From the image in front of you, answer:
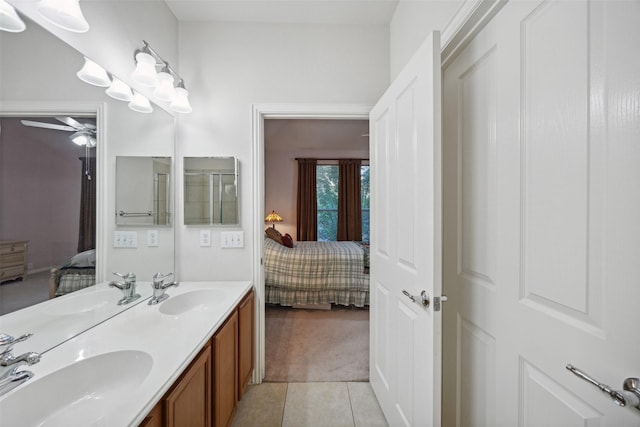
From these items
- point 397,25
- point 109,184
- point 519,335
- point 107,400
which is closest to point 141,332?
point 107,400

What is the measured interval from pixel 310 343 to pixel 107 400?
1.87 m

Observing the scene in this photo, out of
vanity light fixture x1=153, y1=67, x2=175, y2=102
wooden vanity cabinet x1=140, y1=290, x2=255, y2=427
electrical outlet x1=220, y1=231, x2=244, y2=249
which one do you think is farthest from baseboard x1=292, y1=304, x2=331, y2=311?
vanity light fixture x1=153, y1=67, x2=175, y2=102

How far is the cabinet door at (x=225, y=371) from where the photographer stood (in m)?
1.22

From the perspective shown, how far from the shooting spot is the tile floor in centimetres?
157

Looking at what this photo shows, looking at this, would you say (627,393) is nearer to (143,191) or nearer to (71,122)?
(71,122)

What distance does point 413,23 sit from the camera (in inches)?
59.1

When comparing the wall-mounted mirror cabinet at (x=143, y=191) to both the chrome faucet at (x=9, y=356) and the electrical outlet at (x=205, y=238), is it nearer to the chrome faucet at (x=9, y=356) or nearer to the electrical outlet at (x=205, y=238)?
the electrical outlet at (x=205, y=238)

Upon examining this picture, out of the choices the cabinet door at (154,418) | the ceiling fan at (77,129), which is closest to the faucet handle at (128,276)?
the ceiling fan at (77,129)

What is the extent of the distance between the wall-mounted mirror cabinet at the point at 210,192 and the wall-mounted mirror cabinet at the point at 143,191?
0.43 feet

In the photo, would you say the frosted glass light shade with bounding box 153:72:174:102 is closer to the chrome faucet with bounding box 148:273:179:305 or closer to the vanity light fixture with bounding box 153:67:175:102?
the vanity light fixture with bounding box 153:67:175:102

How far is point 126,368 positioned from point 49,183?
0.76 meters

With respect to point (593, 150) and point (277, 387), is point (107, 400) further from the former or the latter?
point (593, 150)

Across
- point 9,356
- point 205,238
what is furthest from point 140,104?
point 9,356

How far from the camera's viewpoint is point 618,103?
585mm
